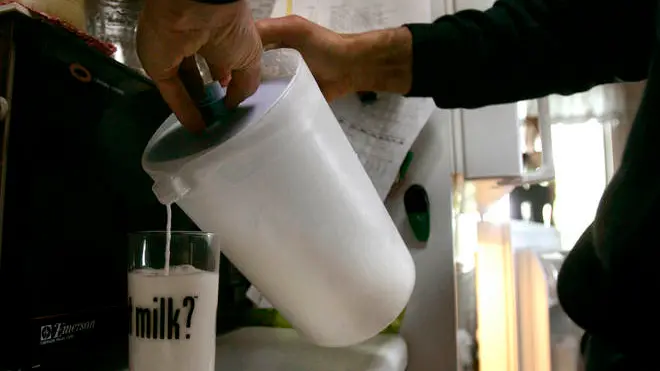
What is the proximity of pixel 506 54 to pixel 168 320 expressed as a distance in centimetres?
56

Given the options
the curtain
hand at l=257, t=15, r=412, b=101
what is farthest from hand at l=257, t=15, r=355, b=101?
the curtain

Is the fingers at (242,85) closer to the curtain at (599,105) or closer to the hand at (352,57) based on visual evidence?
the hand at (352,57)

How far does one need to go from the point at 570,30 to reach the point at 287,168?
0.49m

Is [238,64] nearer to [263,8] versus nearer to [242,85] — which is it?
[242,85]

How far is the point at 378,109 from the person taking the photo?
2.95 feet

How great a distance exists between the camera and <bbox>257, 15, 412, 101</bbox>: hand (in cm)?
74

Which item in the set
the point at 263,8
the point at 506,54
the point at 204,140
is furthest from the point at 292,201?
the point at 263,8

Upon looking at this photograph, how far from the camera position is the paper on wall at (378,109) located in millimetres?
865

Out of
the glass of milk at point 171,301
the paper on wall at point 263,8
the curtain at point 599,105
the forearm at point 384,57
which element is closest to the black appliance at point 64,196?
the glass of milk at point 171,301

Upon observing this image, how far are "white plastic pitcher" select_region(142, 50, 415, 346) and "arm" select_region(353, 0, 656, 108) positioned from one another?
267mm

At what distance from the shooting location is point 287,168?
0.46m

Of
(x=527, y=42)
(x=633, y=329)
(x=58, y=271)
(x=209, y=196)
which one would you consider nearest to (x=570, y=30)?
(x=527, y=42)

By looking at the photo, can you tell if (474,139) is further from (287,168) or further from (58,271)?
(58,271)

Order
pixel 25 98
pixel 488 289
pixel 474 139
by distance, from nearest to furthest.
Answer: pixel 25 98 < pixel 474 139 < pixel 488 289
